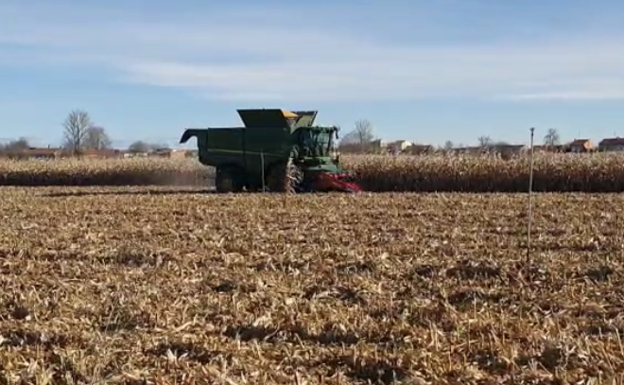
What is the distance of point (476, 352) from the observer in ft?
17.6

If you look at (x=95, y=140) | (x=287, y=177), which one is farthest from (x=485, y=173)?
(x=95, y=140)

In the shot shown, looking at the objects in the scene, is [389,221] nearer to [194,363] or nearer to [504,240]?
[504,240]

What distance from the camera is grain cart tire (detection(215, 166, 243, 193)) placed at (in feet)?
78.6

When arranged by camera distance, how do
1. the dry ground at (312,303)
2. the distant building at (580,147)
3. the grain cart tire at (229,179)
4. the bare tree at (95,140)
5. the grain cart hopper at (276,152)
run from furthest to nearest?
the bare tree at (95,140) < the distant building at (580,147) < the grain cart tire at (229,179) < the grain cart hopper at (276,152) < the dry ground at (312,303)

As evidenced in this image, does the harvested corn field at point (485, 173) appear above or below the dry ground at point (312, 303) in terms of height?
above

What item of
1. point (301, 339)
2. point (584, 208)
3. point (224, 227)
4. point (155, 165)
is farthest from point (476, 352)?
point (155, 165)

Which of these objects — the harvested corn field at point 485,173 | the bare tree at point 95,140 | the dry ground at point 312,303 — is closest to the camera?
the dry ground at point 312,303

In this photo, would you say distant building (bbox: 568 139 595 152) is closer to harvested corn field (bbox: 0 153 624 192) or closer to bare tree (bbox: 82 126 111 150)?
harvested corn field (bbox: 0 153 624 192)

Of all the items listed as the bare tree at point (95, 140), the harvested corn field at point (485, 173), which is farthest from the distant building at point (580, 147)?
the bare tree at point (95, 140)

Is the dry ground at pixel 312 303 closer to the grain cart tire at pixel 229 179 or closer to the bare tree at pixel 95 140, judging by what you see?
the grain cart tire at pixel 229 179

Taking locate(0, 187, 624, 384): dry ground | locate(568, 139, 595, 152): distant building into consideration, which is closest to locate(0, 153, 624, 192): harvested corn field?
locate(568, 139, 595, 152): distant building

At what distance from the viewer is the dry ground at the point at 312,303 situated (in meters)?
5.06

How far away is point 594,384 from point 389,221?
9584mm

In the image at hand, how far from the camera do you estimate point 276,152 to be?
75.2 ft
